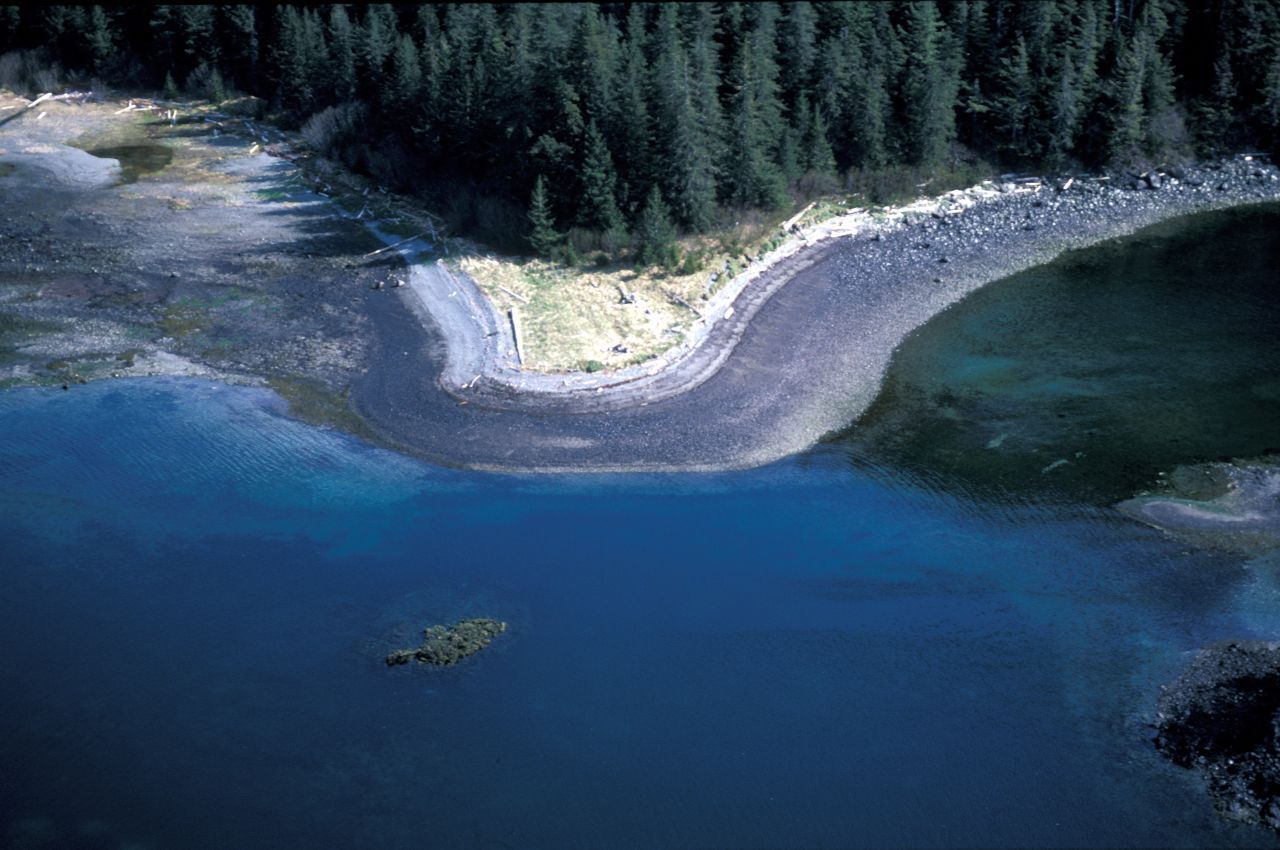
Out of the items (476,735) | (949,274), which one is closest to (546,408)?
(476,735)

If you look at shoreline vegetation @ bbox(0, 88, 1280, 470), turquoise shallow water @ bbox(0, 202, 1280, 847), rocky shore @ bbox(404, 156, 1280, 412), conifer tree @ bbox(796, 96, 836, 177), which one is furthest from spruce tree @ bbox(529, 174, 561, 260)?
turquoise shallow water @ bbox(0, 202, 1280, 847)

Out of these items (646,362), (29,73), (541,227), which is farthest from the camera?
(29,73)

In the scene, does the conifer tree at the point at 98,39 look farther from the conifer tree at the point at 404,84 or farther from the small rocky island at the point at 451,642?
the small rocky island at the point at 451,642

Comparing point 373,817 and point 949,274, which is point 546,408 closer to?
point 373,817

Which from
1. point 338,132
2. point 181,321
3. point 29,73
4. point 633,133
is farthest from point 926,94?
point 29,73

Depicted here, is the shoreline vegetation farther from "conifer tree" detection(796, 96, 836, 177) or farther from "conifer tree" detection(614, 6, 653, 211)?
"conifer tree" detection(614, 6, 653, 211)

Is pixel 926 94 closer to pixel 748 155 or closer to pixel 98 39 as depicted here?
pixel 748 155
